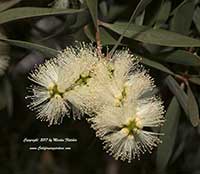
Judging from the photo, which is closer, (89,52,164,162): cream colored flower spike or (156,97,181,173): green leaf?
(89,52,164,162): cream colored flower spike

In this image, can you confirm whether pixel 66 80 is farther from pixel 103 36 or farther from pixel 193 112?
pixel 193 112

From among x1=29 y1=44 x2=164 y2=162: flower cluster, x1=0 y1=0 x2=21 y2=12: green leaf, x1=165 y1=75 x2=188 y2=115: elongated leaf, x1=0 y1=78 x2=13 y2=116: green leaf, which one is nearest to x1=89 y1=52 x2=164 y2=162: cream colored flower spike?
x1=29 y1=44 x2=164 y2=162: flower cluster

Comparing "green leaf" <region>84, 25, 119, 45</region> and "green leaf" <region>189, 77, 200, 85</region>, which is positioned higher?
"green leaf" <region>84, 25, 119, 45</region>

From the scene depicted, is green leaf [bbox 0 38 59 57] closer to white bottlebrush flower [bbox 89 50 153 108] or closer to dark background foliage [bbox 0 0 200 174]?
dark background foliage [bbox 0 0 200 174]

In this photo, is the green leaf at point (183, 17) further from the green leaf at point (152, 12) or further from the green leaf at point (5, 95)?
the green leaf at point (5, 95)

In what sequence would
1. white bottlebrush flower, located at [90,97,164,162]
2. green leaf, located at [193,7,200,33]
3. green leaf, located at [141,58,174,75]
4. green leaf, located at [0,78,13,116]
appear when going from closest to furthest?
white bottlebrush flower, located at [90,97,164,162] → green leaf, located at [141,58,174,75] → green leaf, located at [193,7,200,33] → green leaf, located at [0,78,13,116]

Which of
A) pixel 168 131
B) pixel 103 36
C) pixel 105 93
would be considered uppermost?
pixel 103 36

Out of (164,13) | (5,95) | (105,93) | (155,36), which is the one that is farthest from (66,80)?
(5,95)
